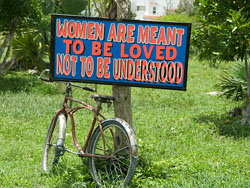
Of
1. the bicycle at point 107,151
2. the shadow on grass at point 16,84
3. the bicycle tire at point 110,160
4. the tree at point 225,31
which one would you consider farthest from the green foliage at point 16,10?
the bicycle tire at point 110,160

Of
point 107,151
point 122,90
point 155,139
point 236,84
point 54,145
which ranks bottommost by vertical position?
point 155,139

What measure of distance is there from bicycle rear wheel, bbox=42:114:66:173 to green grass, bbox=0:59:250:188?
125 millimetres

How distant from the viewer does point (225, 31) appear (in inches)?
272

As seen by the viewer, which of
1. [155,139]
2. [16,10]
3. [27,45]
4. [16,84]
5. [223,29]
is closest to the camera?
[155,139]

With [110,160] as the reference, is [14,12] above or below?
above

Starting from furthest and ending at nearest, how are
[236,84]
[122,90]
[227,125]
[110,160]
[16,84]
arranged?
[16,84]
[236,84]
[227,125]
[122,90]
[110,160]

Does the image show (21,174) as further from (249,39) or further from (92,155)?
(249,39)

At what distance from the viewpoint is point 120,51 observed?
4.21 meters

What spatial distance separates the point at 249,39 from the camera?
6.75 metres

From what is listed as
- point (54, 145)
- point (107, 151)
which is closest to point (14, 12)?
point (54, 145)

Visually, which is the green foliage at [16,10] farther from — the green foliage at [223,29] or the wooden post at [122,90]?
the wooden post at [122,90]

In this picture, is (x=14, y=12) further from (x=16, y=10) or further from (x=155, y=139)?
(x=155, y=139)

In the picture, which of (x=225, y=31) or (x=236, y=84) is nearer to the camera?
(x=225, y=31)

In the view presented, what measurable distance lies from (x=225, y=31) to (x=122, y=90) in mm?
3100
